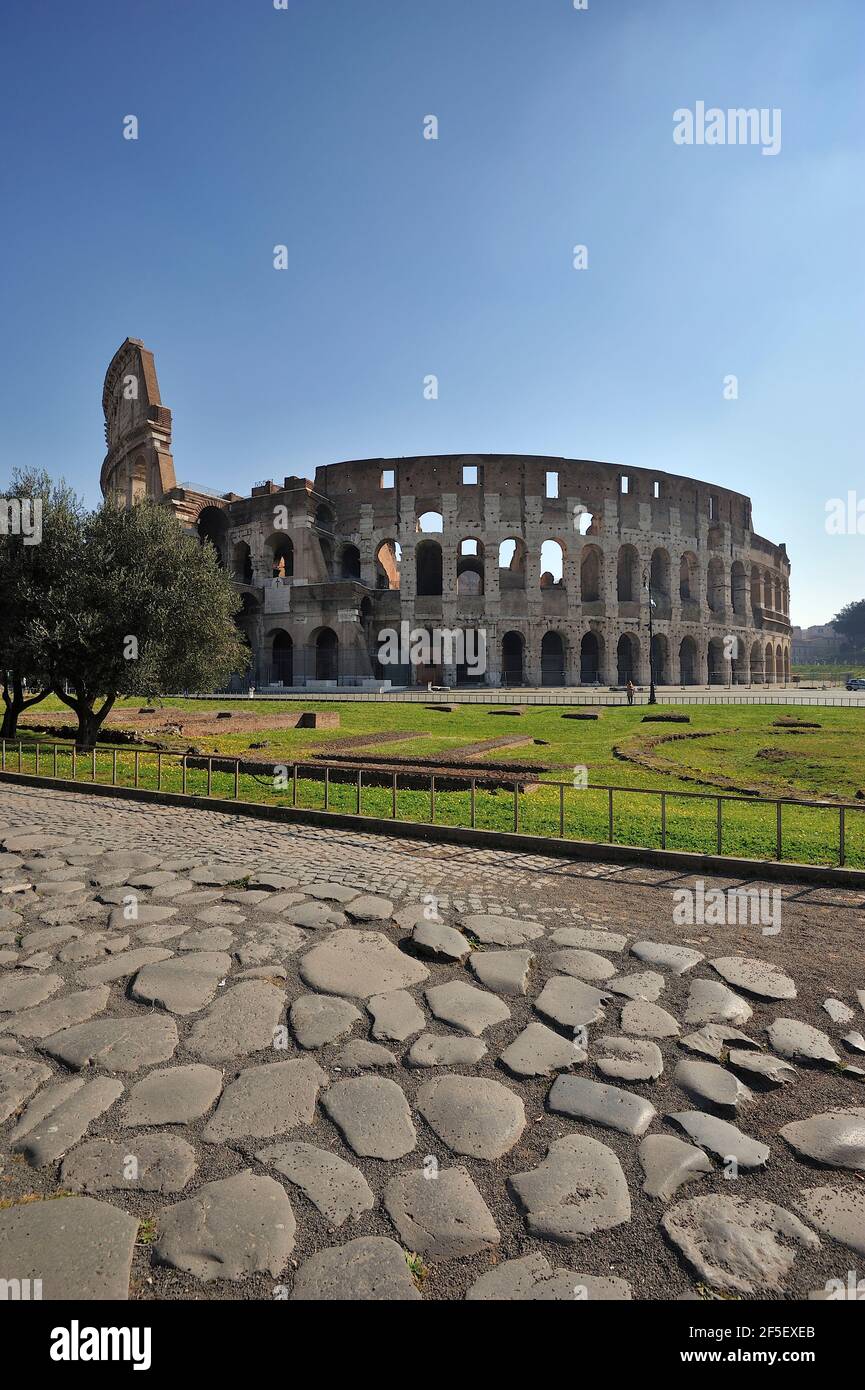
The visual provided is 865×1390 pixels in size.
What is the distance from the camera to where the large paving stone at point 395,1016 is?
294 cm

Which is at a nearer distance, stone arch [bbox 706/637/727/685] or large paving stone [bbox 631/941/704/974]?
large paving stone [bbox 631/941/704/974]

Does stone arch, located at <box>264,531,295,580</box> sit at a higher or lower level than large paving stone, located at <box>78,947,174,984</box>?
higher

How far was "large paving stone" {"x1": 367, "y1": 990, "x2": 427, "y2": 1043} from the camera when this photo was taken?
294 centimetres

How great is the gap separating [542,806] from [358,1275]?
667 cm

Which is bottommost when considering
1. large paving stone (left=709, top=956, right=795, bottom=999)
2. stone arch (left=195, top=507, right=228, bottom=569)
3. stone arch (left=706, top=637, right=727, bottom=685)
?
large paving stone (left=709, top=956, right=795, bottom=999)

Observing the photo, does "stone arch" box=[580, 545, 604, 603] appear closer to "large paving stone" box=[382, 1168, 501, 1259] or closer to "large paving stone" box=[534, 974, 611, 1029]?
"large paving stone" box=[534, 974, 611, 1029]

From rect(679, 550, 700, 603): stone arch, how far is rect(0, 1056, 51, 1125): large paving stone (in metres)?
54.0

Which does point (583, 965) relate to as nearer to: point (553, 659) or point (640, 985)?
point (640, 985)

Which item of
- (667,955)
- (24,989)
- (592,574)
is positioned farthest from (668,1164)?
(592,574)

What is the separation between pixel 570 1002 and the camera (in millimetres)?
3188

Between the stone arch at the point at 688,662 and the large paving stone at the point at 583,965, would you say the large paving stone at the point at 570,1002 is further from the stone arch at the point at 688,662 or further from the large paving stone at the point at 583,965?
the stone arch at the point at 688,662

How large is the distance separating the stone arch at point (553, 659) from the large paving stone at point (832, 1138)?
44.7 metres

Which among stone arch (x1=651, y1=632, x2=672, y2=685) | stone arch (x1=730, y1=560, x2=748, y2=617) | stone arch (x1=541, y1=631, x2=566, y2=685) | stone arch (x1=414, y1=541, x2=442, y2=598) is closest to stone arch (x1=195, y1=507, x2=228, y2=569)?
stone arch (x1=414, y1=541, x2=442, y2=598)

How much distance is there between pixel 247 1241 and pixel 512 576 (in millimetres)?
46883
